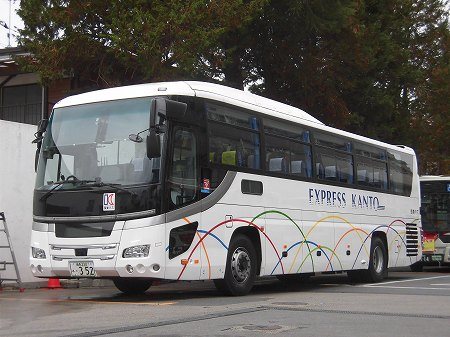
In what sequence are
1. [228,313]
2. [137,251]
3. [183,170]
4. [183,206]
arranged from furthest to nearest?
[183,170], [183,206], [137,251], [228,313]

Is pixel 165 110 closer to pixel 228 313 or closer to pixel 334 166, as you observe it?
pixel 228 313

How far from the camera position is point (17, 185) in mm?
15305

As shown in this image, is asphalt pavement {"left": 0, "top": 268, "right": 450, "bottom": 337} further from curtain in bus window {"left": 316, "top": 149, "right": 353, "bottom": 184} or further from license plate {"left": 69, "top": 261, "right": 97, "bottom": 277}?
curtain in bus window {"left": 316, "top": 149, "right": 353, "bottom": 184}

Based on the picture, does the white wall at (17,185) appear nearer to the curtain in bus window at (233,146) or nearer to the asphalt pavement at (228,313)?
the asphalt pavement at (228,313)

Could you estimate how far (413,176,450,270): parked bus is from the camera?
22.1 meters

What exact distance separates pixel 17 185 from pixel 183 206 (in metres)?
5.99

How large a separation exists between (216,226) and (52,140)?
3.17 meters

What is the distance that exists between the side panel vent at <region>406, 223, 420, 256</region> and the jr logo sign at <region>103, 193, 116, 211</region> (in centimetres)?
1053

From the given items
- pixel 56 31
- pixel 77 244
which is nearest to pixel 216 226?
pixel 77 244

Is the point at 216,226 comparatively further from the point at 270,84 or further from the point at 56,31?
the point at 270,84

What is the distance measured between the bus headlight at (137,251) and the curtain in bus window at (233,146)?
198 centimetres

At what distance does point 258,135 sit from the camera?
12.8 meters

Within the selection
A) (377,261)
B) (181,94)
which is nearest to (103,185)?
(181,94)

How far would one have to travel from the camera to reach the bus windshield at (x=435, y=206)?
74.1 ft
